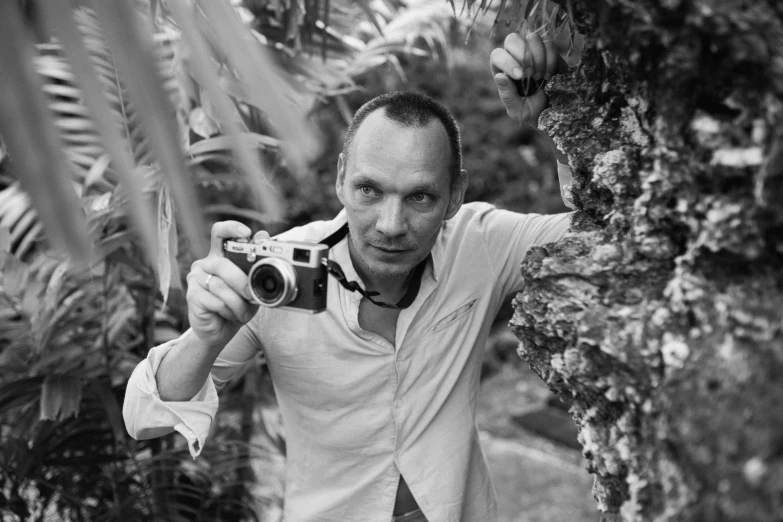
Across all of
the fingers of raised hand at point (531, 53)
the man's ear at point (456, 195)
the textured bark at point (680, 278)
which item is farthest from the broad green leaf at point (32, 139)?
the man's ear at point (456, 195)

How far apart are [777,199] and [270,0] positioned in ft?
4.92

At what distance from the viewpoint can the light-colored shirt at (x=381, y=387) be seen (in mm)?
1571

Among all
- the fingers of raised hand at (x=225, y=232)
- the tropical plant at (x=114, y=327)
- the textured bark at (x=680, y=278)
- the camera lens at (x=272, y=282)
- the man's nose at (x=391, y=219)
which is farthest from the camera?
the tropical plant at (x=114, y=327)

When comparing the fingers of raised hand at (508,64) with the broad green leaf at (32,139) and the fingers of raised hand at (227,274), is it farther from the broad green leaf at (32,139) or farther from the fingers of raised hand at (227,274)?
the broad green leaf at (32,139)

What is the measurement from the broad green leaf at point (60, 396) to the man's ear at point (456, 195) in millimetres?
1008

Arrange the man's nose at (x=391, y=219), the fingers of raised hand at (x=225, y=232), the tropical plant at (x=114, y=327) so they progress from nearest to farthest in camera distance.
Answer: the fingers of raised hand at (x=225, y=232)
the man's nose at (x=391, y=219)
the tropical plant at (x=114, y=327)

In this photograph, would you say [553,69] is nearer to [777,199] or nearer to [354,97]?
[777,199]

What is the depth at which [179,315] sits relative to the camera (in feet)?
7.28

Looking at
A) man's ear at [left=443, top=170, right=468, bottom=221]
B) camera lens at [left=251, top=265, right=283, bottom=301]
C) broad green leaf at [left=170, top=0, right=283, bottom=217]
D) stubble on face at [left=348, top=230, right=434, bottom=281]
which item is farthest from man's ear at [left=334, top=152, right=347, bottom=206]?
broad green leaf at [left=170, top=0, right=283, bottom=217]

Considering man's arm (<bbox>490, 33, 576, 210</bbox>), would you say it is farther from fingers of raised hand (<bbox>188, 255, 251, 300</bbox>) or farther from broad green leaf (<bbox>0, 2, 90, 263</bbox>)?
broad green leaf (<bbox>0, 2, 90, 263</bbox>)

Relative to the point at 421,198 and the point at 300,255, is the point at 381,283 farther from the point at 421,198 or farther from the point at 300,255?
the point at 300,255

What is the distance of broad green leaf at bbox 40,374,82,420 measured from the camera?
172cm

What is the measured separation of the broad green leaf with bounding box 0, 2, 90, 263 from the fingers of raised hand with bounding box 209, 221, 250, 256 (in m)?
0.87

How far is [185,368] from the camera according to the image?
51.4 inches
